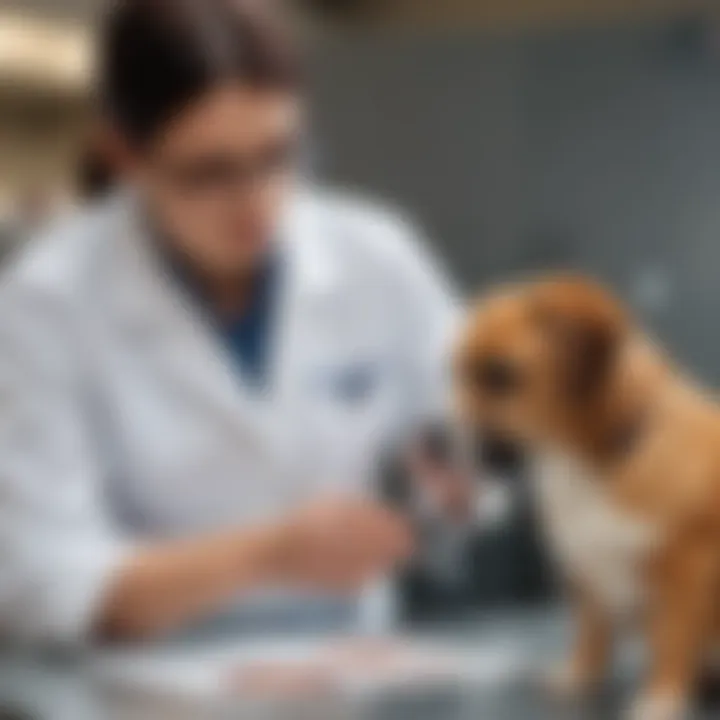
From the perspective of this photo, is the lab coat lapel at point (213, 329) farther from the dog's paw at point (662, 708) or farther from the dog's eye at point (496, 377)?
the dog's paw at point (662, 708)

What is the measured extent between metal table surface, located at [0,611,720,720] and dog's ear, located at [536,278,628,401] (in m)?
0.15

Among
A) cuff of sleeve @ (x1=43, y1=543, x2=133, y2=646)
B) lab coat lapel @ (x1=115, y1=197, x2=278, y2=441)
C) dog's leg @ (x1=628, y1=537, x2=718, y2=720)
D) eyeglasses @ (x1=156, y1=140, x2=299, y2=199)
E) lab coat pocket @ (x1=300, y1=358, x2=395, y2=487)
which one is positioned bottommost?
dog's leg @ (x1=628, y1=537, x2=718, y2=720)

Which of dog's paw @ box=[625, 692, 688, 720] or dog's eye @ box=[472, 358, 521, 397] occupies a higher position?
dog's eye @ box=[472, 358, 521, 397]

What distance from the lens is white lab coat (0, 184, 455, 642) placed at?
0.91m

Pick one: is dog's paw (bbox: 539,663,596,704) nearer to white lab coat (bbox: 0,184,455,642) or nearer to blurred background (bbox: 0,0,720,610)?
blurred background (bbox: 0,0,720,610)

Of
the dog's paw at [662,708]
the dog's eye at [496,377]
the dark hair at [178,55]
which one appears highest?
the dark hair at [178,55]

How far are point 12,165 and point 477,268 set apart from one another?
0.89 ft

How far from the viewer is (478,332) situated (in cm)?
90

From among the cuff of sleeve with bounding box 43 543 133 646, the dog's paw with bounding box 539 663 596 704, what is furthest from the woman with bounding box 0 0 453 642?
the dog's paw with bounding box 539 663 596 704

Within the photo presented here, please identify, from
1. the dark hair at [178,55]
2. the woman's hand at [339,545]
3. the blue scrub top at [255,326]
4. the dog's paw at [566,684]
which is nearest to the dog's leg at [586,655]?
the dog's paw at [566,684]

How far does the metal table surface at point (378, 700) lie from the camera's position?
884mm

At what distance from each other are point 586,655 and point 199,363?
0.89 feet

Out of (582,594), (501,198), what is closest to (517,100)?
(501,198)

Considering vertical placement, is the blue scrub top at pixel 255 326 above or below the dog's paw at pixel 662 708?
above
